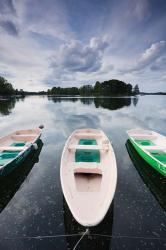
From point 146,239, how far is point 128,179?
8.67 ft

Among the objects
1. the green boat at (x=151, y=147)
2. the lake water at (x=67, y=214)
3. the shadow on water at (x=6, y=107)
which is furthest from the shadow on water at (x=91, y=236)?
the shadow on water at (x=6, y=107)

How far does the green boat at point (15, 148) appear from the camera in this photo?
6099 mm

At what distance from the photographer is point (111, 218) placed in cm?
445

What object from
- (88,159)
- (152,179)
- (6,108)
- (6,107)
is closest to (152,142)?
(152,179)

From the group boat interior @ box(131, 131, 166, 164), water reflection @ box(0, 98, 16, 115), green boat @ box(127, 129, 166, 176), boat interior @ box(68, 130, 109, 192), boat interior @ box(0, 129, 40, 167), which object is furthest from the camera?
water reflection @ box(0, 98, 16, 115)

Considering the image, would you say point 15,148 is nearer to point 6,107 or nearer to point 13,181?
point 13,181

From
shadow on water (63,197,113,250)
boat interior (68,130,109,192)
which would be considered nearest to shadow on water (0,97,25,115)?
boat interior (68,130,109,192)

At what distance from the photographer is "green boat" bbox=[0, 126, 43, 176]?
6099 millimetres

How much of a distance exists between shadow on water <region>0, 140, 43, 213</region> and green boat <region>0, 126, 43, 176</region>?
41 centimetres

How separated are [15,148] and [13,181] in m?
1.75

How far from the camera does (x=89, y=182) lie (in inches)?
208

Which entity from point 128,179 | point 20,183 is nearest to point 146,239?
point 128,179

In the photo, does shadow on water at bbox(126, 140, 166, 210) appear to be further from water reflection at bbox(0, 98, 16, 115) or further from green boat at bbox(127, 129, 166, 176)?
water reflection at bbox(0, 98, 16, 115)

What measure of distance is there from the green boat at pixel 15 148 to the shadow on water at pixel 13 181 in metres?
0.41
